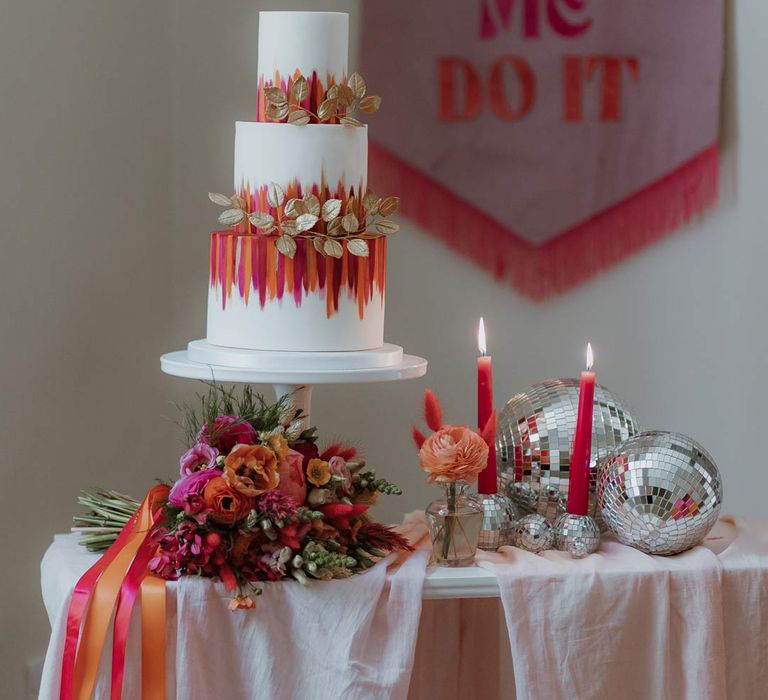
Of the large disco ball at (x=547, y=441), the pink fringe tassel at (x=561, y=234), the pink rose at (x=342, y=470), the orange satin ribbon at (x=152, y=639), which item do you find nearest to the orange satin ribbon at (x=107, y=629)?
the orange satin ribbon at (x=152, y=639)

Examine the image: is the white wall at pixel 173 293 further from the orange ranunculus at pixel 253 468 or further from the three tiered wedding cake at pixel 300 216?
the orange ranunculus at pixel 253 468

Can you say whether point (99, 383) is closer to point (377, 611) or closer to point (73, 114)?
point (73, 114)

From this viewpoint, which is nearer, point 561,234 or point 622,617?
A: point 622,617

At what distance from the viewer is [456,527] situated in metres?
1.32

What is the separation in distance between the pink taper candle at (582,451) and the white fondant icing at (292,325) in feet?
0.87

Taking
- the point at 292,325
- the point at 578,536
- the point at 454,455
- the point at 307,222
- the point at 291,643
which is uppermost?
the point at 307,222

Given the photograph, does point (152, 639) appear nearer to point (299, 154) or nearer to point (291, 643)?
point (291, 643)

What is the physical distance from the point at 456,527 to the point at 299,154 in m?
0.47

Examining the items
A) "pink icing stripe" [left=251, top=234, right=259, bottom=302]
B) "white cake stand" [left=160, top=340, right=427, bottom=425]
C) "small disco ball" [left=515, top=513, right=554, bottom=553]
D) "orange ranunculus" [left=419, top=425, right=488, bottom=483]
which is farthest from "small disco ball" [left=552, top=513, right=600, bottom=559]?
"pink icing stripe" [left=251, top=234, right=259, bottom=302]

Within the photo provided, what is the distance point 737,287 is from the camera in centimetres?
216

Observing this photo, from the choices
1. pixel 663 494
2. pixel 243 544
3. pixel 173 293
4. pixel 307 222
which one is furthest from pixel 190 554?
pixel 173 293

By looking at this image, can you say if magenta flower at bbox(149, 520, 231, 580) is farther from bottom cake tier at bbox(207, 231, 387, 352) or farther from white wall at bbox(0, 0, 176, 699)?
white wall at bbox(0, 0, 176, 699)

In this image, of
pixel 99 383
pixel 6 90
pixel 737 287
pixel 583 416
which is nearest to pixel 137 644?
pixel 583 416

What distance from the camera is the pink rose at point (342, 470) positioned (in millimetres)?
1306
